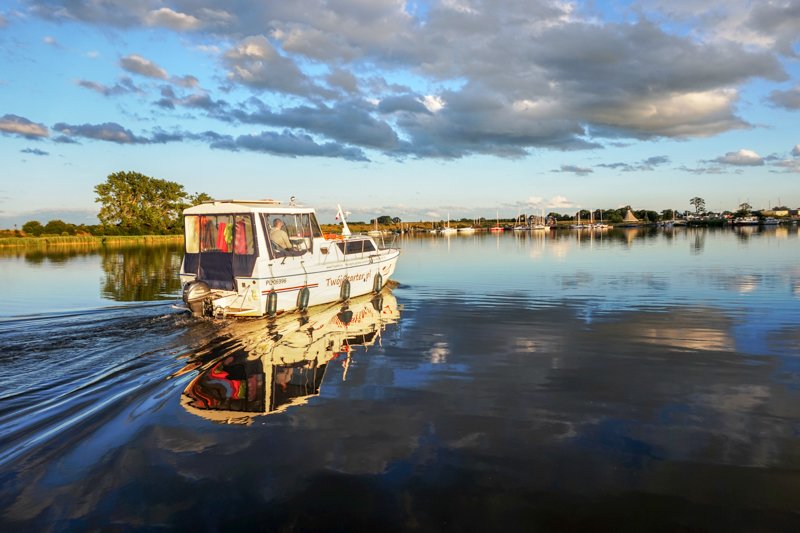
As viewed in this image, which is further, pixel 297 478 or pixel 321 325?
pixel 321 325

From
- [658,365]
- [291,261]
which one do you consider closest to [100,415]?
[291,261]

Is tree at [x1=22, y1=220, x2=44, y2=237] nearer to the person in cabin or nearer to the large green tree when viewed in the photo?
the large green tree

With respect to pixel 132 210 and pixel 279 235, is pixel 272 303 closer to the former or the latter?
pixel 279 235

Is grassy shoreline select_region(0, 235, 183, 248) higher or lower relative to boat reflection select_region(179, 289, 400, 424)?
higher

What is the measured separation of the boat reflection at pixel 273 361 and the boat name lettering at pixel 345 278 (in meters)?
1.19

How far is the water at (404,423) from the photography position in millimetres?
5113

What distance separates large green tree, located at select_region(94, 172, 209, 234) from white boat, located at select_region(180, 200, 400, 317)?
322 ft

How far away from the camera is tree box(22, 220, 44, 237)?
94.6m

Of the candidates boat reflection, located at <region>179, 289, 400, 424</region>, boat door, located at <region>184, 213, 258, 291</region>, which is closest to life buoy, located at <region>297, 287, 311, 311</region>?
boat reflection, located at <region>179, 289, 400, 424</region>

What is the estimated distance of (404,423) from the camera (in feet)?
24.3

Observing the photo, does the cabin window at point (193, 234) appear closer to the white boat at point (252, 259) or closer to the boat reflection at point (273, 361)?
the white boat at point (252, 259)

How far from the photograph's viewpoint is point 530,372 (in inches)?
393

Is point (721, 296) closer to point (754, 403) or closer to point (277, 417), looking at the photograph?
point (754, 403)

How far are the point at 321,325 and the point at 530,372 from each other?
7.41 m
